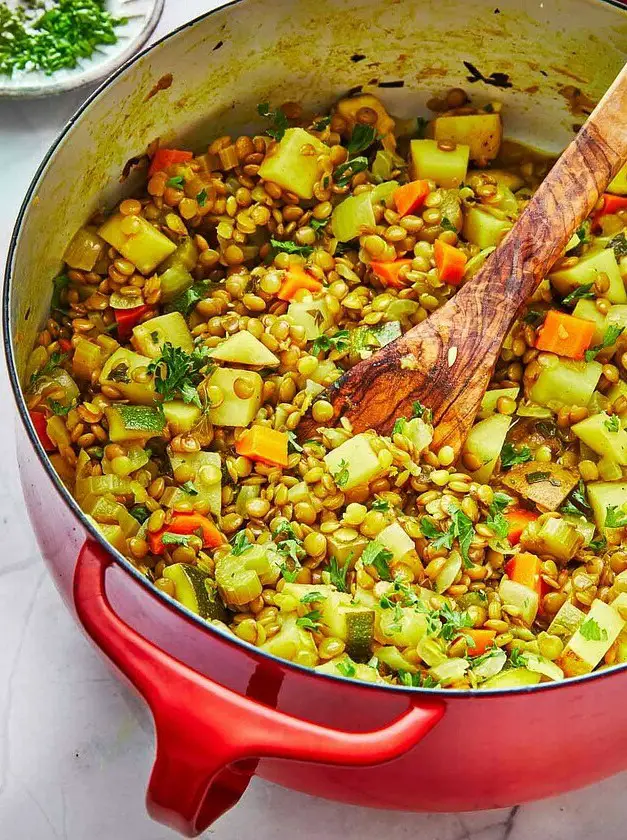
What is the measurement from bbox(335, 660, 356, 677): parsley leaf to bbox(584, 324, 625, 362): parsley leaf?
0.75m

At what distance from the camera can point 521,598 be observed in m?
1.76

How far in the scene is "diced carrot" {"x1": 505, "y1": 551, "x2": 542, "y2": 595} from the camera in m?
1.79

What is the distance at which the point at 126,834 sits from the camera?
1830mm

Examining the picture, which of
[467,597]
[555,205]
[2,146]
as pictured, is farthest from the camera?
[2,146]

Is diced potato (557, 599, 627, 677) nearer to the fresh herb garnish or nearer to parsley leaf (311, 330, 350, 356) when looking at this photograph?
parsley leaf (311, 330, 350, 356)

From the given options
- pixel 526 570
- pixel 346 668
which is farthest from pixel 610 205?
pixel 346 668

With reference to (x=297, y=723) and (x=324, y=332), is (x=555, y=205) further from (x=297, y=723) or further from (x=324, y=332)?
(x=297, y=723)

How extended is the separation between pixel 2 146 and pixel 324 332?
105cm

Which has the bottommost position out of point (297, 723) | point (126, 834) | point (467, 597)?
point (126, 834)

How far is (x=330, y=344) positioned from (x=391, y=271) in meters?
0.19

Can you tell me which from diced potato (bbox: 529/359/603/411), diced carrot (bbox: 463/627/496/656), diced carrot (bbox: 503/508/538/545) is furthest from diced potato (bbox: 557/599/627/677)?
diced potato (bbox: 529/359/603/411)

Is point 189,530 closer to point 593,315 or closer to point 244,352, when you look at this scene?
point 244,352

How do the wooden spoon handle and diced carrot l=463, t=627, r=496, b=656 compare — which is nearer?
diced carrot l=463, t=627, r=496, b=656

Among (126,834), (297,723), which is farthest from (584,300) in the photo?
(126,834)
